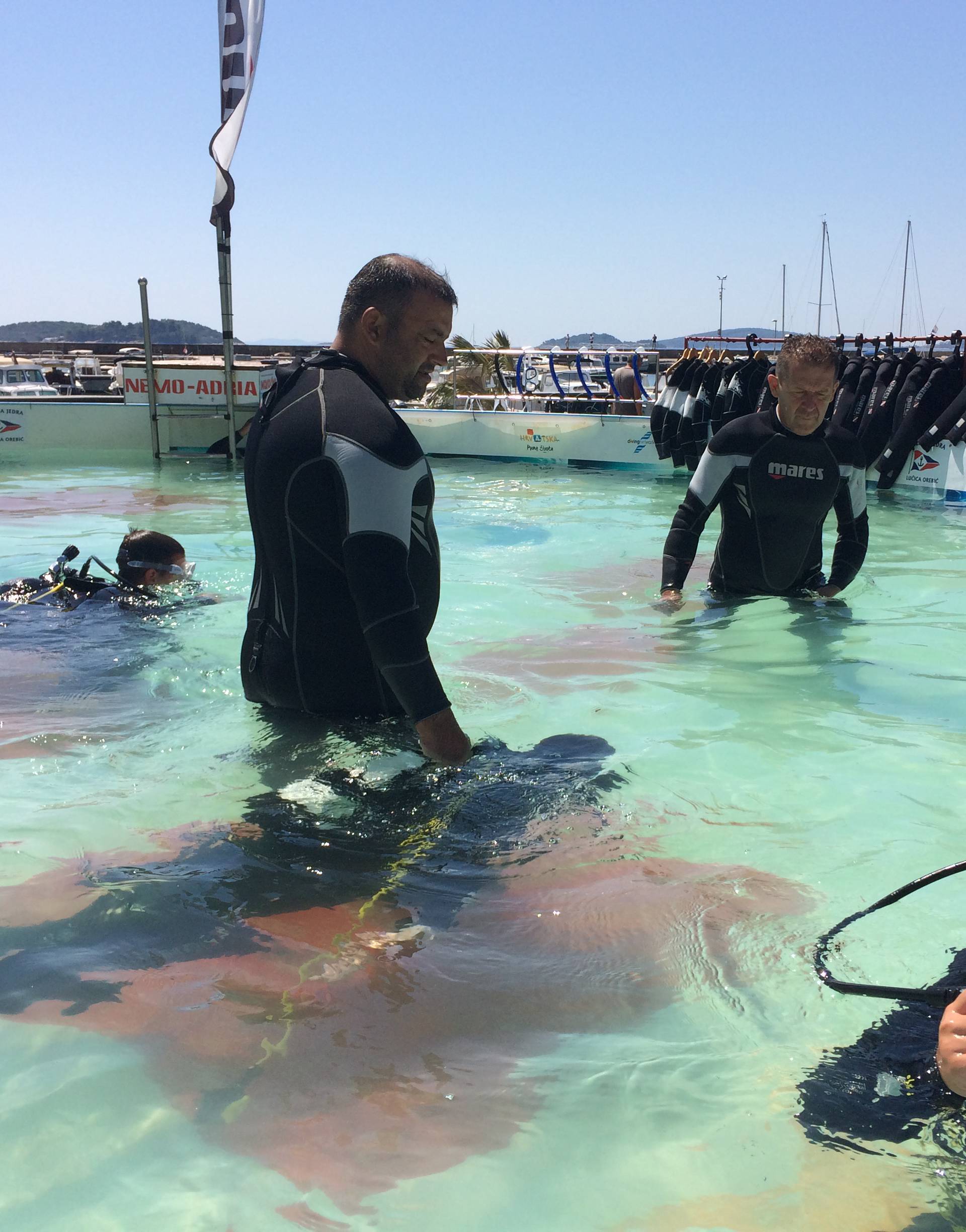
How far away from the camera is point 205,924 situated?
218 cm

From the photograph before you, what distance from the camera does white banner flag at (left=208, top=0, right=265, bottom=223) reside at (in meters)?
12.1

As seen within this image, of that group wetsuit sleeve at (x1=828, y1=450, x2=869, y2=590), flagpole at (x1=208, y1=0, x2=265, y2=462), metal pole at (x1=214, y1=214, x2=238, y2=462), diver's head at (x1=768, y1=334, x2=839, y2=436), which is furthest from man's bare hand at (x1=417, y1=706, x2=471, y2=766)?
metal pole at (x1=214, y1=214, x2=238, y2=462)

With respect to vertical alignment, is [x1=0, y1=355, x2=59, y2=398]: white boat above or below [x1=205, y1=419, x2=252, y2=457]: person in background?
above

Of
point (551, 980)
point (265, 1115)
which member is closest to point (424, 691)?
point (551, 980)

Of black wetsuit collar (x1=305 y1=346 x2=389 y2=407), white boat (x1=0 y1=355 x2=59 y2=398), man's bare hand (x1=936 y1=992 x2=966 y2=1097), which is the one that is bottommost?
man's bare hand (x1=936 y1=992 x2=966 y2=1097)

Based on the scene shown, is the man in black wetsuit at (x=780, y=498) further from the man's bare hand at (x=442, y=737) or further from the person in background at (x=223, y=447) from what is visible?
the person in background at (x=223, y=447)

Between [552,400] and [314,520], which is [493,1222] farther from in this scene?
[552,400]

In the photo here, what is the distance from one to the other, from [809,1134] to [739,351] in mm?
11948

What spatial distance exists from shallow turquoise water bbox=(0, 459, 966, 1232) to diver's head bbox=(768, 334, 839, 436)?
0.84 meters

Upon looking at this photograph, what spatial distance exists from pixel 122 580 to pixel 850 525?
3.70 meters

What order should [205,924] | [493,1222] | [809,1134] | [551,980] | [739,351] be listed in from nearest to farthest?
[493,1222] → [809,1134] → [551,980] → [205,924] → [739,351]

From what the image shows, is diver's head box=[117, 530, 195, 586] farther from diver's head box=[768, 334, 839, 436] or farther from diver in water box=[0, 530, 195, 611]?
diver's head box=[768, 334, 839, 436]

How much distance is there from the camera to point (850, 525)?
468 cm

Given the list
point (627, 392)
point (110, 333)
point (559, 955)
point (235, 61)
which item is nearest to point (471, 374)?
point (627, 392)
